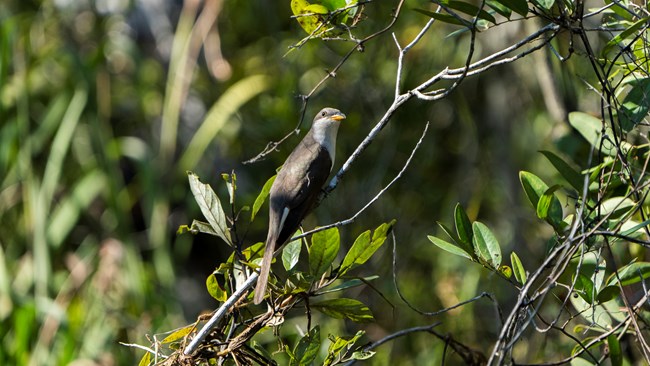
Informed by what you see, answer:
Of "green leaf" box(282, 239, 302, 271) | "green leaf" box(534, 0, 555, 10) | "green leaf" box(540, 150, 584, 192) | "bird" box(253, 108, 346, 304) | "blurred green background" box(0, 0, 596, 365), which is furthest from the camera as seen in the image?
"blurred green background" box(0, 0, 596, 365)

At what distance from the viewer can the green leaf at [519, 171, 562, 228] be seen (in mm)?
2768

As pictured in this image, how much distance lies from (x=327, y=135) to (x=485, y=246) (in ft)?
6.64

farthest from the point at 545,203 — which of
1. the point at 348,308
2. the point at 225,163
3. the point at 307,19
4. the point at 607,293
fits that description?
the point at 225,163

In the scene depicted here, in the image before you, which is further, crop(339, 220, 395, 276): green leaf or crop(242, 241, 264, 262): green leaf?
crop(242, 241, 264, 262): green leaf

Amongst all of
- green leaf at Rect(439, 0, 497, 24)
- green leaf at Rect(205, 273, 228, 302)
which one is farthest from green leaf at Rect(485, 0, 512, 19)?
green leaf at Rect(205, 273, 228, 302)

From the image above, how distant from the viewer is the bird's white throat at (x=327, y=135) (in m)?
4.51

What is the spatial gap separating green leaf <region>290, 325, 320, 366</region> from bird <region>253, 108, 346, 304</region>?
27.4 inches

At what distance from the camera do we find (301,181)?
4.06 metres

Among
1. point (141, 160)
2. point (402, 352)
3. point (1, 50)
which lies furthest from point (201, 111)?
point (402, 352)

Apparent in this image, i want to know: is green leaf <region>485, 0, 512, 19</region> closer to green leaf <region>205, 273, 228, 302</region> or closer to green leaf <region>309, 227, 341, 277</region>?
green leaf <region>309, 227, 341, 277</region>

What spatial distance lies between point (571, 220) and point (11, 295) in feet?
12.4

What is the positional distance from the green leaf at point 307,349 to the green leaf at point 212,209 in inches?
14.7

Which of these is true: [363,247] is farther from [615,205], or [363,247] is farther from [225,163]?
[225,163]

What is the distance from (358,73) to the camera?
6539 mm
